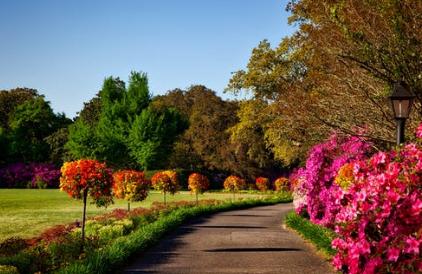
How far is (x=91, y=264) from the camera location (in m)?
10.4

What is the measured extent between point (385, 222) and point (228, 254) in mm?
7848

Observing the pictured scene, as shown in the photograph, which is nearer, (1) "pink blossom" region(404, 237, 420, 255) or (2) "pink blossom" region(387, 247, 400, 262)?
(1) "pink blossom" region(404, 237, 420, 255)

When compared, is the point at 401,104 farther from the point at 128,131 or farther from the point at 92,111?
the point at 92,111

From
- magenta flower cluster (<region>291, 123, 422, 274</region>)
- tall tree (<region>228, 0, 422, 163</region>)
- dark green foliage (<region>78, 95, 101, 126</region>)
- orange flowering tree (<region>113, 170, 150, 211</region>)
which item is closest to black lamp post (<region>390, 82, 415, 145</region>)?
tall tree (<region>228, 0, 422, 163</region>)

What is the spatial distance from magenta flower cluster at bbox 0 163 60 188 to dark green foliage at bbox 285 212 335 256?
46.1 m

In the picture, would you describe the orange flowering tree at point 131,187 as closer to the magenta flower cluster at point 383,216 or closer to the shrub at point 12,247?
the shrub at point 12,247

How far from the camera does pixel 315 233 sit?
52.7 feet

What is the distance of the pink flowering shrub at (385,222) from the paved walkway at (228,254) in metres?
5.24

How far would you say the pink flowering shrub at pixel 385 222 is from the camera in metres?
5.69

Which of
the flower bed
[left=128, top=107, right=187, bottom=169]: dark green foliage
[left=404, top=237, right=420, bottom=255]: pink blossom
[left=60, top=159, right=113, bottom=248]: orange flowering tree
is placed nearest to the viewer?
[left=404, top=237, right=420, bottom=255]: pink blossom

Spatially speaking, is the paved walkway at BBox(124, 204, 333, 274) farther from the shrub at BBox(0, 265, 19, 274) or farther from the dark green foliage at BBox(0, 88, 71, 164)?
the dark green foliage at BBox(0, 88, 71, 164)

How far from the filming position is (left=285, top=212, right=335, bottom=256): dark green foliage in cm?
1343

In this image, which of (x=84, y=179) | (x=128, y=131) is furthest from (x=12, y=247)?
(x=128, y=131)

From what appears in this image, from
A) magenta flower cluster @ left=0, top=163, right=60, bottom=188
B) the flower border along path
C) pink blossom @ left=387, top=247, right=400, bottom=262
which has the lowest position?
the flower border along path
